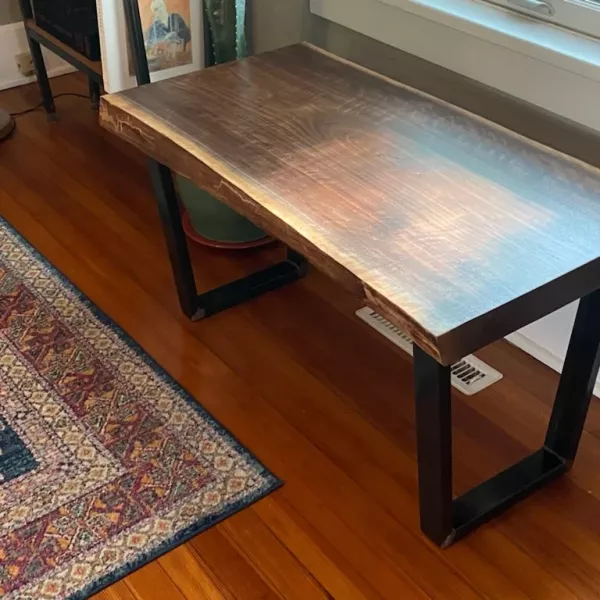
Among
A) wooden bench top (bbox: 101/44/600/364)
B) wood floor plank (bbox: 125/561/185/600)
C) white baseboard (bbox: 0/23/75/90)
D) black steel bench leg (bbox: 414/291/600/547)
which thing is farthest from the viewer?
white baseboard (bbox: 0/23/75/90)

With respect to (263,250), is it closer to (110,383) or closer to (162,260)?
(162,260)

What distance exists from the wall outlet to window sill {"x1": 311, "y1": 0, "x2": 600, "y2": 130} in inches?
71.2

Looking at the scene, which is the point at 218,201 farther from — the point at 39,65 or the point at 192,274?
the point at 39,65

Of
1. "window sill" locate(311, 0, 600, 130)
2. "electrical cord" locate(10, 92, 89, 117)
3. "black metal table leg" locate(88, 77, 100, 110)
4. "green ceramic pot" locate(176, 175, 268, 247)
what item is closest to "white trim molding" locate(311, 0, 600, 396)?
"window sill" locate(311, 0, 600, 130)

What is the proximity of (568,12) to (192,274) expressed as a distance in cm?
101

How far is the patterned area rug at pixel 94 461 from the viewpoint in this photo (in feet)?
4.99

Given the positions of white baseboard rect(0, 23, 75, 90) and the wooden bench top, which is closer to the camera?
the wooden bench top

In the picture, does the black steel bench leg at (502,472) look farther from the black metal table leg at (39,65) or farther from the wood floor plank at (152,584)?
the black metal table leg at (39,65)

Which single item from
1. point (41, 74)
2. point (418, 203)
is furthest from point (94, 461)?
point (41, 74)

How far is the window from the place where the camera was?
1604 millimetres

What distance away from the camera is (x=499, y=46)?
1682 millimetres

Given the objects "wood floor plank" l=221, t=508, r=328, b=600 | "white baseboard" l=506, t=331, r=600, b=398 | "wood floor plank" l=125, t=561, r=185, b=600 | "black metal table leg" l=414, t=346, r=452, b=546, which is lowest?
"wood floor plank" l=125, t=561, r=185, b=600

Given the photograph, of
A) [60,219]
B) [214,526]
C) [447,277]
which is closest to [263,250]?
[60,219]

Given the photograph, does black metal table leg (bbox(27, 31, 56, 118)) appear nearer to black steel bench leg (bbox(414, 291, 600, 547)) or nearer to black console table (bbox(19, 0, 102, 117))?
black console table (bbox(19, 0, 102, 117))
